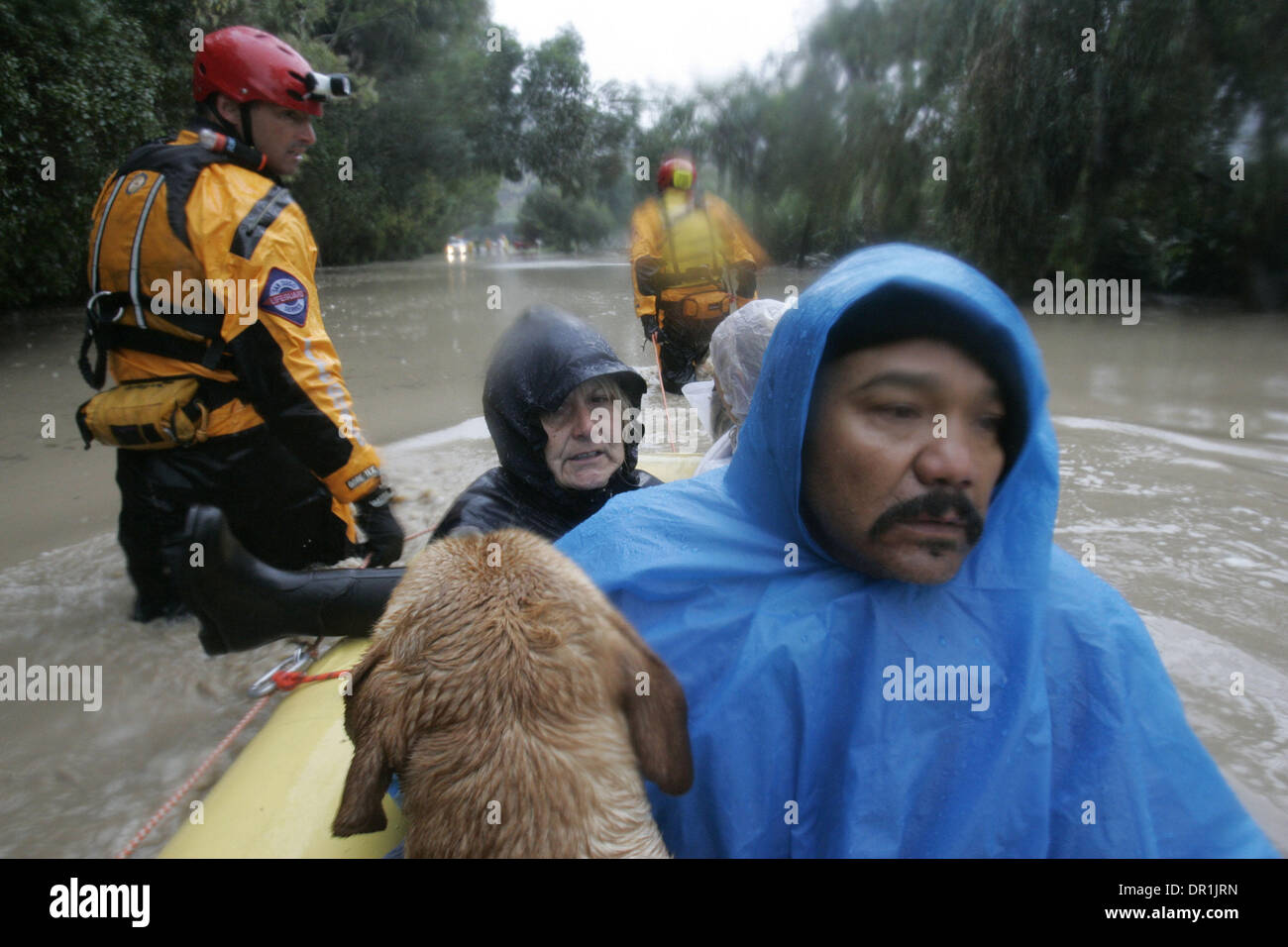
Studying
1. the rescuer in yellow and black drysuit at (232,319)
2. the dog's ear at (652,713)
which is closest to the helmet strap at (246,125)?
the rescuer in yellow and black drysuit at (232,319)

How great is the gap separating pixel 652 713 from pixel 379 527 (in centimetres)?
233

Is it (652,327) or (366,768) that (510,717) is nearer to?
(366,768)

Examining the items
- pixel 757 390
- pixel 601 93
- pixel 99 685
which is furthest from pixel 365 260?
pixel 757 390

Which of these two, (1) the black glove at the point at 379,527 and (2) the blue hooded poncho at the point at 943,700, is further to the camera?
(1) the black glove at the point at 379,527

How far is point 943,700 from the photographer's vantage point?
4.12 ft

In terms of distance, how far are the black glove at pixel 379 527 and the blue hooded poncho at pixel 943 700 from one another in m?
2.04

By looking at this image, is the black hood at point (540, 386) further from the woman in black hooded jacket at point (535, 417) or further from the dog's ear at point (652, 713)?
the dog's ear at point (652, 713)

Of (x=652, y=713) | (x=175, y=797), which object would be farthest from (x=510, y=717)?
(x=175, y=797)

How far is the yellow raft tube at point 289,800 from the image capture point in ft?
5.43

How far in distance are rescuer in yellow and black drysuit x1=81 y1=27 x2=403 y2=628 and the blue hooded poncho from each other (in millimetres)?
2079

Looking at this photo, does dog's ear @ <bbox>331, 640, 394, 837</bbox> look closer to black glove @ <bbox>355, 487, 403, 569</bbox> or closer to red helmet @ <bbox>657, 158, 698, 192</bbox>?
black glove @ <bbox>355, 487, 403, 569</bbox>

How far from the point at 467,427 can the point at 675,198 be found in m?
3.02

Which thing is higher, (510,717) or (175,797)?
(510,717)

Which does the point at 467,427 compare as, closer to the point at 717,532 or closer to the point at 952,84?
the point at 717,532
